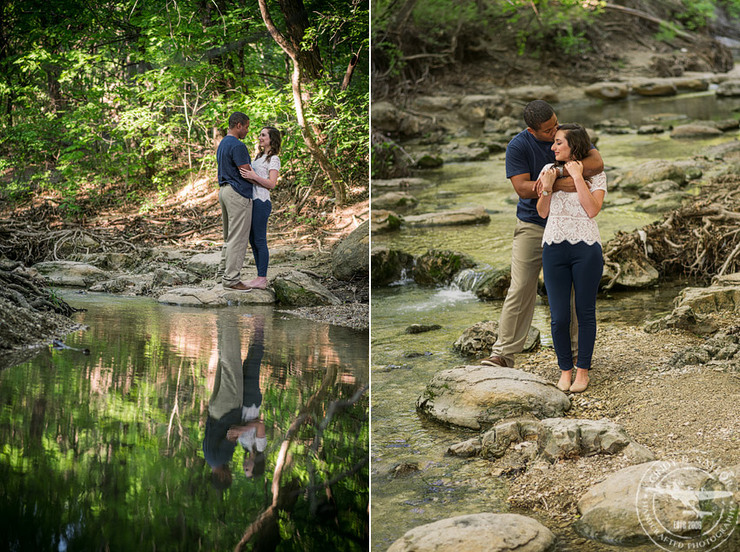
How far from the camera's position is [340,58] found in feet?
8.61

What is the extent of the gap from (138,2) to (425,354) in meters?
2.71

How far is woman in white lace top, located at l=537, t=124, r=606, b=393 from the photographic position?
3.36 m

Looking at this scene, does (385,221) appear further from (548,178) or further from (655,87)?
(655,87)

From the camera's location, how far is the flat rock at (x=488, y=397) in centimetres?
340

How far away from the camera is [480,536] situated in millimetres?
2346

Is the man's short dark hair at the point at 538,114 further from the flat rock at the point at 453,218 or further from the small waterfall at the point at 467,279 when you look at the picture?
the flat rock at the point at 453,218

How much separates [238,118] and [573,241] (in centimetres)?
161

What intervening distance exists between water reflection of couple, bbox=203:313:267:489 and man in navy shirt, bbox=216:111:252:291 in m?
0.18

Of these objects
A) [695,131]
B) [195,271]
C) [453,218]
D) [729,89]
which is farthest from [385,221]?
[729,89]

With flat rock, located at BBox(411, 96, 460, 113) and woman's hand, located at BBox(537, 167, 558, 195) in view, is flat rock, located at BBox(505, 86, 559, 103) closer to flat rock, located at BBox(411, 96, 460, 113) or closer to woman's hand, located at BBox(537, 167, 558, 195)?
flat rock, located at BBox(411, 96, 460, 113)

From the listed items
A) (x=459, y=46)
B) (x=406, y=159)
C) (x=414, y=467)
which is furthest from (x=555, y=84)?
(x=414, y=467)

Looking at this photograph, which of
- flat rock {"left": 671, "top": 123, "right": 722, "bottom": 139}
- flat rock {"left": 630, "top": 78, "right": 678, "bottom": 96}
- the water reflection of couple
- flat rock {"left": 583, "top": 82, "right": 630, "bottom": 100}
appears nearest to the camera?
the water reflection of couple

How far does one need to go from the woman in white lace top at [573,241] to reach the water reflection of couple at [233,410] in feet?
5.03

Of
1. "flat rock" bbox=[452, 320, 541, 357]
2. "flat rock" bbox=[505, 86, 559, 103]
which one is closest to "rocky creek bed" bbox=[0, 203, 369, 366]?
"flat rock" bbox=[452, 320, 541, 357]
